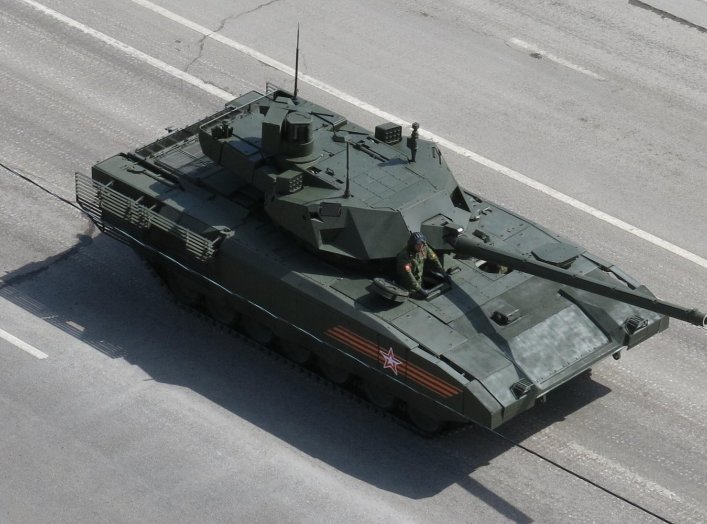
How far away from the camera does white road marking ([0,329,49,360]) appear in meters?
26.8

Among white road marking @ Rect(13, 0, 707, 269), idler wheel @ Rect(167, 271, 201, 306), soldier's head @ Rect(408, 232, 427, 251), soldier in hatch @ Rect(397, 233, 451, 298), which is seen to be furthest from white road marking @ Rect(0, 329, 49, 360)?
white road marking @ Rect(13, 0, 707, 269)

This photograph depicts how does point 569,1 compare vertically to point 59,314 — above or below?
above

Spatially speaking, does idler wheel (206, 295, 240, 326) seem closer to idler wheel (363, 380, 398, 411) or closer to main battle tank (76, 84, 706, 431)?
main battle tank (76, 84, 706, 431)

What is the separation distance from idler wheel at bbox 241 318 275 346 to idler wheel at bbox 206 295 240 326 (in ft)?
0.71

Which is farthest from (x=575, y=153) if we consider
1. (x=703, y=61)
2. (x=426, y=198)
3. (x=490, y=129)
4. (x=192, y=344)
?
(x=192, y=344)

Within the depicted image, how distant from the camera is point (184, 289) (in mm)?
27922

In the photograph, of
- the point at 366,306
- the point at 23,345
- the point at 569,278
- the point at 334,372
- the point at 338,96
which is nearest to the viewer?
the point at 569,278

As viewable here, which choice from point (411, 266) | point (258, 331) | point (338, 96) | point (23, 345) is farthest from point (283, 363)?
point (338, 96)

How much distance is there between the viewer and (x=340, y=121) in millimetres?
27891

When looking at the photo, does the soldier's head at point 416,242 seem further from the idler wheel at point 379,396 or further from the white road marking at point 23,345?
the white road marking at point 23,345

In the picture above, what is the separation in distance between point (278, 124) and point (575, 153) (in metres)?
8.43

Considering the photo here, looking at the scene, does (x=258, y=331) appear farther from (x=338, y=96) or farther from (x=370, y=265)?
(x=338, y=96)

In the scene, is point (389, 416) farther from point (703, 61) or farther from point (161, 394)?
point (703, 61)

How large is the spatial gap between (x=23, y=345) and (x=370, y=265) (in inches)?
241
